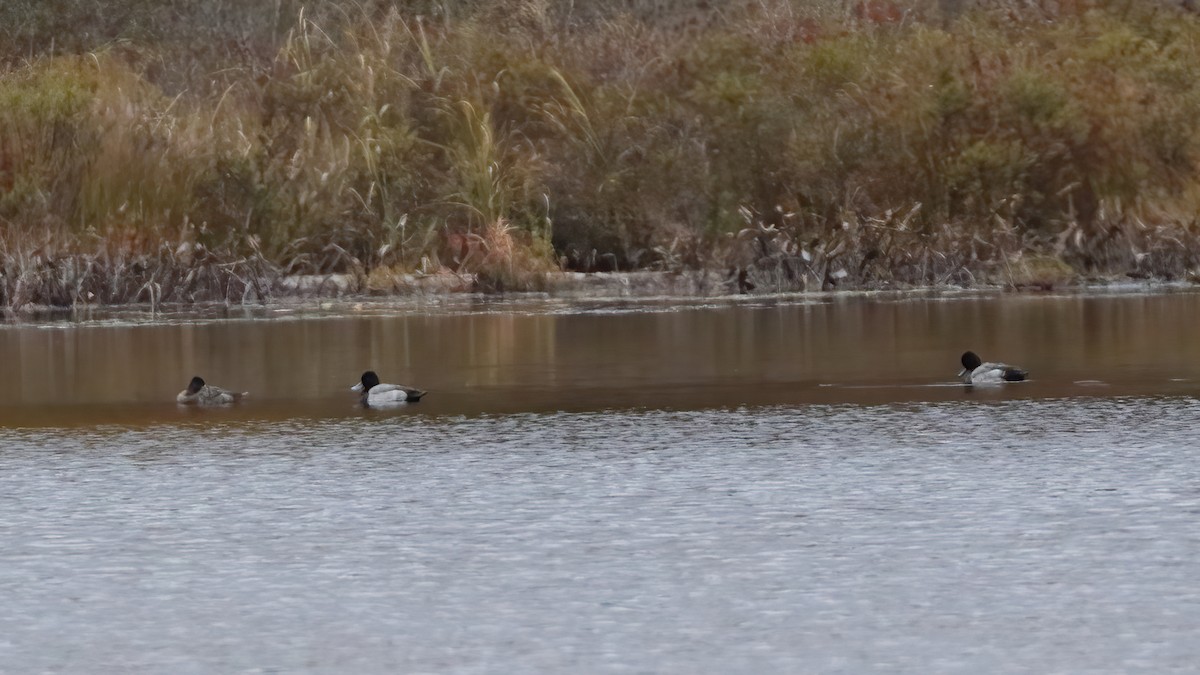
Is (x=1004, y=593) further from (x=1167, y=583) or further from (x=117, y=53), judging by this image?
(x=117, y=53)

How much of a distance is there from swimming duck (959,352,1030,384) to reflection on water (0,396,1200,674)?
9.04 feet

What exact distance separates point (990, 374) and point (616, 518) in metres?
7.69

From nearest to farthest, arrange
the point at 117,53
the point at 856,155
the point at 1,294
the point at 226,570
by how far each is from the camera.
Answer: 1. the point at 226,570
2. the point at 1,294
3. the point at 856,155
4. the point at 117,53

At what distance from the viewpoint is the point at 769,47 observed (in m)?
37.7

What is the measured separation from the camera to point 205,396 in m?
18.0

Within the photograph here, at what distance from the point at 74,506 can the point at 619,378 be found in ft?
26.2

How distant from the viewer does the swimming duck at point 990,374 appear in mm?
18422

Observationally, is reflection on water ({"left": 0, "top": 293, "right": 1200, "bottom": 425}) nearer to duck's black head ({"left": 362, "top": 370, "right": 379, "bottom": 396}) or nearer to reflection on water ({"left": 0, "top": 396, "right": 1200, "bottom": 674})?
duck's black head ({"left": 362, "top": 370, "right": 379, "bottom": 396})

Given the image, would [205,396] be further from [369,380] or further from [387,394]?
[387,394]

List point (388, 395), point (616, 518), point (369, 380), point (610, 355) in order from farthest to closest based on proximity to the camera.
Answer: point (610, 355) → point (369, 380) → point (388, 395) → point (616, 518)

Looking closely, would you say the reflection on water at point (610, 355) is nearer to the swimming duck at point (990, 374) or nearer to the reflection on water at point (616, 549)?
the swimming duck at point (990, 374)

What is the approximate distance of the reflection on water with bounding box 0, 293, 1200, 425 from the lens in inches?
708

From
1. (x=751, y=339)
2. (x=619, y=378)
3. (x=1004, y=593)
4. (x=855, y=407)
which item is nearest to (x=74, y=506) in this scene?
(x=1004, y=593)

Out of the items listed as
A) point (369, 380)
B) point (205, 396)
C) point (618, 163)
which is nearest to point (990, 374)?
point (369, 380)
